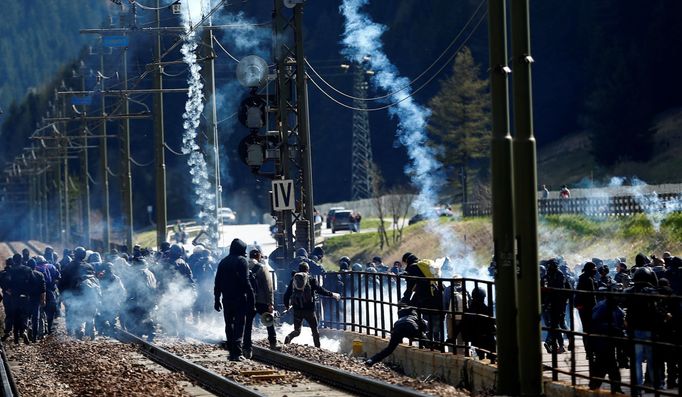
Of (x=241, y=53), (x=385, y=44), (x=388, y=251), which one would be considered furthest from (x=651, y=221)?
(x=241, y=53)

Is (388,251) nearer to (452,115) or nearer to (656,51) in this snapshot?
(452,115)

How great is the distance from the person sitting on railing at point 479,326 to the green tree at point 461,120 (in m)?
Result: 66.9

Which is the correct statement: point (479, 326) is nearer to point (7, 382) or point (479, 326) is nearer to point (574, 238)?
point (7, 382)

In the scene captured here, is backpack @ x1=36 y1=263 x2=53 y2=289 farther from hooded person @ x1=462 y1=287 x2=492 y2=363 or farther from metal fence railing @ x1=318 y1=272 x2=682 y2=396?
metal fence railing @ x1=318 y1=272 x2=682 y2=396

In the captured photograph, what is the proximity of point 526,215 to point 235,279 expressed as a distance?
32.1 feet

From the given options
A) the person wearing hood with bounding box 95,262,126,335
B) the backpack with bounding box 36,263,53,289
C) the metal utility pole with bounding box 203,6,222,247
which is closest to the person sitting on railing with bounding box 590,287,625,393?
the person wearing hood with bounding box 95,262,126,335

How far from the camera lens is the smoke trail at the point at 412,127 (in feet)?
208

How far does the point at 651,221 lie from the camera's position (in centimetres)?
5153

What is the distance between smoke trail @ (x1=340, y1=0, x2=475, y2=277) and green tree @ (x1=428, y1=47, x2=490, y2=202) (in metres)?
1.09

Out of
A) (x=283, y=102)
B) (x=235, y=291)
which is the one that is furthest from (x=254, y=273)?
(x=283, y=102)

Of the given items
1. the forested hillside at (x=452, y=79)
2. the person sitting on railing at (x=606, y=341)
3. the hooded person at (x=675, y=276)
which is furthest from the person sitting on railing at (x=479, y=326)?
the forested hillside at (x=452, y=79)

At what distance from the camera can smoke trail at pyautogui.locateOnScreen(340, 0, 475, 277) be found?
208 ft

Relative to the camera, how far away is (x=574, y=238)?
2183 inches

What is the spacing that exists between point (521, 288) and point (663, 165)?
72.9 m
